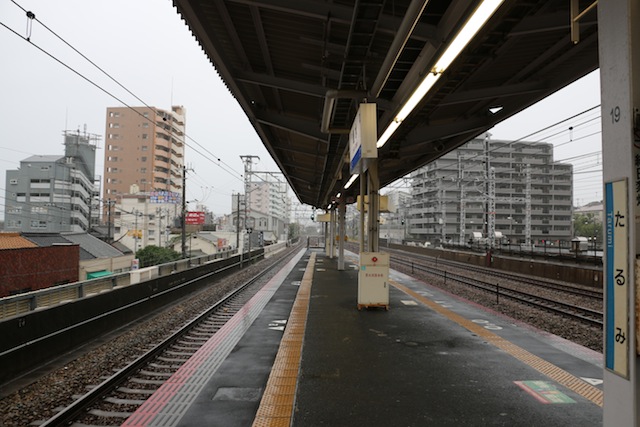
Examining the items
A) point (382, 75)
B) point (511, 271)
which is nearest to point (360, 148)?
point (382, 75)

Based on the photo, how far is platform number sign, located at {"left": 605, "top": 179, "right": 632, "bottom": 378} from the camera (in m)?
2.48

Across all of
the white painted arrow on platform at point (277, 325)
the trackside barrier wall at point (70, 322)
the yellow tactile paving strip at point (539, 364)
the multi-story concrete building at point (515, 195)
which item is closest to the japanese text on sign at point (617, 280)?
the yellow tactile paving strip at point (539, 364)

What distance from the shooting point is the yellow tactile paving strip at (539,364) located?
4841 millimetres

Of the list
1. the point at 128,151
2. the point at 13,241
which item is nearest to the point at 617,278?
the point at 13,241

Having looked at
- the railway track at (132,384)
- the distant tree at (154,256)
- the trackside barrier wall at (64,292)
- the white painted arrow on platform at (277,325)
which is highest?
the trackside barrier wall at (64,292)

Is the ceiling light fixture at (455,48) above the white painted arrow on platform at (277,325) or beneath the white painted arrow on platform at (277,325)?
above

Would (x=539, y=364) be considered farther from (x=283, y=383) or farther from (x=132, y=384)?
(x=132, y=384)

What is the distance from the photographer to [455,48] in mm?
4512

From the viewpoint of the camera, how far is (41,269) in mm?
19234

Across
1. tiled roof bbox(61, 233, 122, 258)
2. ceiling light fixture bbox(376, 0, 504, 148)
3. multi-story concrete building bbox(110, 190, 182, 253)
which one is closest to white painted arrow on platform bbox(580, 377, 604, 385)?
ceiling light fixture bbox(376, 0, 504, 148)

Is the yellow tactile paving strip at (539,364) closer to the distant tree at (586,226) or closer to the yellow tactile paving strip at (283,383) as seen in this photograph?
the yellow tactile paving strip at (283,383)

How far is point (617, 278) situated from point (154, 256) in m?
39.1

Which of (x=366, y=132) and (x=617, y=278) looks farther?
(x=366, y=132)

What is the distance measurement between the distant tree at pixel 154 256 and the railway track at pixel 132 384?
1119 inches
